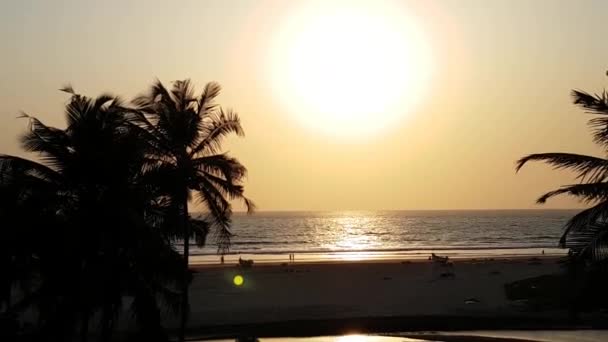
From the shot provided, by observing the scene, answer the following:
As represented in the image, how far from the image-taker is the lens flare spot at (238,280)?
4121 cm

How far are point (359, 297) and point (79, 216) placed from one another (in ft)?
70.6

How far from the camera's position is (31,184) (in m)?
14.9

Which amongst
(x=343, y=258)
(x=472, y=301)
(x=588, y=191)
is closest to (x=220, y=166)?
(x=588, y=191)

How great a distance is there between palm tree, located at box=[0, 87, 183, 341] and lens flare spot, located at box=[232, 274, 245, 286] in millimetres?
25416

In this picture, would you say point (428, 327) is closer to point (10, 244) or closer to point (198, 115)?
point (198, 115)

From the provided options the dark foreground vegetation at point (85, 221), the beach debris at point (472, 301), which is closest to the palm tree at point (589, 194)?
the dark foreground vegetation at point (85, 221)

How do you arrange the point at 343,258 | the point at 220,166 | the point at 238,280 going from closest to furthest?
the point at 220,166 < the point at 238,280 < the point at 343,258

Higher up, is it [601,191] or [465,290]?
[601,191]

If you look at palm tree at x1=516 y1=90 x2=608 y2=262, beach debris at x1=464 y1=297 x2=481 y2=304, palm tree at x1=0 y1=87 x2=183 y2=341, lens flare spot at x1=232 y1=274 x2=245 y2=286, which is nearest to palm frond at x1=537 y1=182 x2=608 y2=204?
palm tree at x1=516 y1=90 x2=608 y2=262

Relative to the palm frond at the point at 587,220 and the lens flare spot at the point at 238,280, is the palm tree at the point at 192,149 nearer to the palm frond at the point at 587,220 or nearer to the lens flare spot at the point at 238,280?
the palm frond at the point at 587,220

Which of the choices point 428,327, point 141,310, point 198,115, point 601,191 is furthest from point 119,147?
point 428,327

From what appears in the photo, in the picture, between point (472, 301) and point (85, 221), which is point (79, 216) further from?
point (472, 301)

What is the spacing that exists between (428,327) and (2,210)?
16263 mm

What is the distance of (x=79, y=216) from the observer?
15023mm
